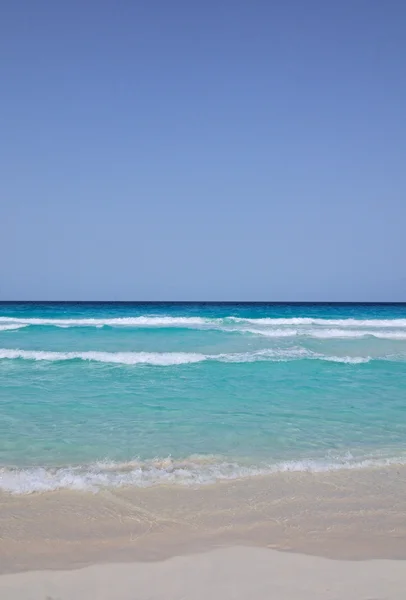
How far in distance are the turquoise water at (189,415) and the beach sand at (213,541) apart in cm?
44

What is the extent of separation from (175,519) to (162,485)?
0.72 m

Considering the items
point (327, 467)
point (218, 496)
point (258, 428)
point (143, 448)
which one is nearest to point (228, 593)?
point (218, 496)

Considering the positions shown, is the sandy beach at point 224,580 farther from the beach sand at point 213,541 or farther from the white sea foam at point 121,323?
the white sea foam at point 121,323

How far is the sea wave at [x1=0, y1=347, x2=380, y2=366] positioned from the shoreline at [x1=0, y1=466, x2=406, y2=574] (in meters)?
8.07

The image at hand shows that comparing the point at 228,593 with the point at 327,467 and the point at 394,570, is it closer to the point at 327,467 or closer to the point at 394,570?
the point at 394,570

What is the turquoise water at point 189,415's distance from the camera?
5016 millimetres

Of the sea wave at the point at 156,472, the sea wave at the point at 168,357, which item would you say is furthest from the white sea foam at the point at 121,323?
the sea wave at the point at 156,472

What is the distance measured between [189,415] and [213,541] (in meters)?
3.78

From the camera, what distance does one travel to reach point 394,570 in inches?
119

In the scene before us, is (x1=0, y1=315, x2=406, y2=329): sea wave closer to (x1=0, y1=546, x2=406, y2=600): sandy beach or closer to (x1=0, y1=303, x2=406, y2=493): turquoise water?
(x1=0, y1=303, x2=406, y2=493): turquoise water

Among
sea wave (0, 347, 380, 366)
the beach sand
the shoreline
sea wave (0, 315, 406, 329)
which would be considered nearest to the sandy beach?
the beach sand

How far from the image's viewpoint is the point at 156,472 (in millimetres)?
4797

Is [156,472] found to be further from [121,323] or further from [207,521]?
[121,323]

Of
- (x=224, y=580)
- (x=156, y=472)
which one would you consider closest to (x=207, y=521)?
(x=224, y=580)
